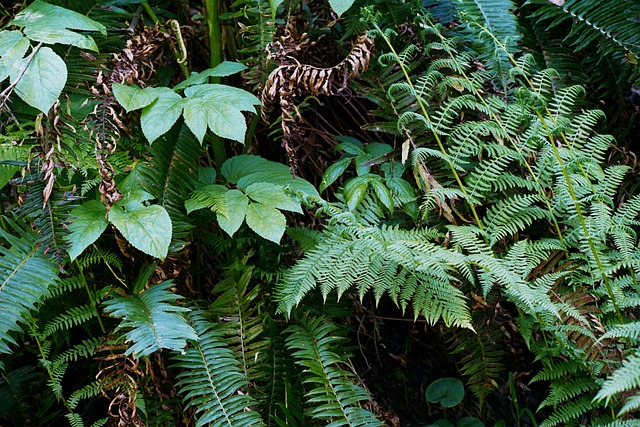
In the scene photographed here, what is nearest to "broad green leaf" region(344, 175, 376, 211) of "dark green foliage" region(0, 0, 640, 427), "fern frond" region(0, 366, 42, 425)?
"dark green foliage" region(0, 0, 640, 427)

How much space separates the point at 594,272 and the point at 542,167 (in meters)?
0.36

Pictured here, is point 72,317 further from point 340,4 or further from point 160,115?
point 340,4

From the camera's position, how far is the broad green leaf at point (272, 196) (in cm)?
175

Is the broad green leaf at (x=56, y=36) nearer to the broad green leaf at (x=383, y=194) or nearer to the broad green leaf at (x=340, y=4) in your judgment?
the broad green leaf at (x=340, y=4)

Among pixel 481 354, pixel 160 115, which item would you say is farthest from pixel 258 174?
pixel 481 354

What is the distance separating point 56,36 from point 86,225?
0.55m

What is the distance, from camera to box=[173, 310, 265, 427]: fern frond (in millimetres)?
1702

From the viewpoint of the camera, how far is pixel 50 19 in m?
1.78

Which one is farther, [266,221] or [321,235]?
[321,235]

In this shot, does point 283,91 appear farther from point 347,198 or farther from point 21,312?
point 21,312

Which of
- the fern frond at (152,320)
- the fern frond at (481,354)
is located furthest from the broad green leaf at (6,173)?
the fern frond at (481,354)

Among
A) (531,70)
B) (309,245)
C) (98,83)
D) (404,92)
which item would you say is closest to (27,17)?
(98,83)

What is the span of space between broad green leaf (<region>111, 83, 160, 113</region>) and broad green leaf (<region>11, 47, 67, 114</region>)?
170 millimetres

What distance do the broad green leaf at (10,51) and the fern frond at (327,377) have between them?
44.0 inches
